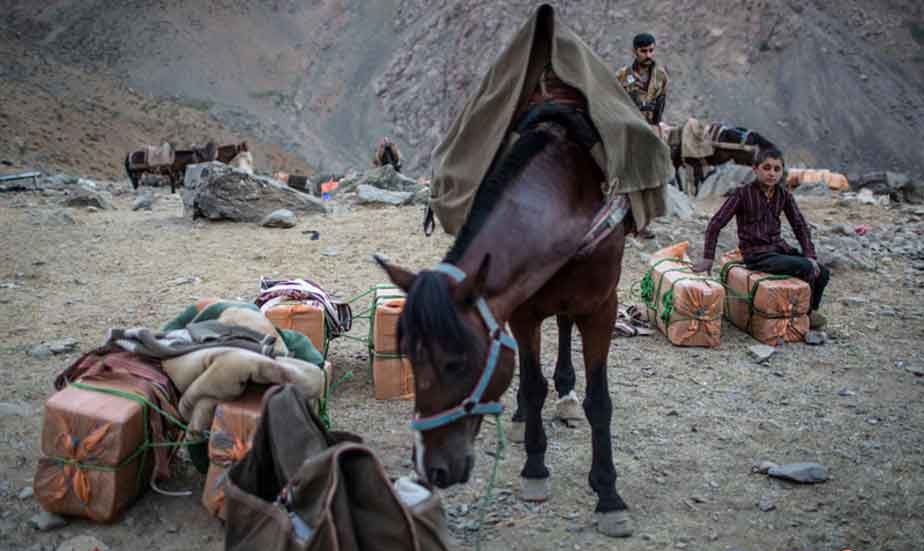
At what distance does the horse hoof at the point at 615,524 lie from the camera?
2.65m

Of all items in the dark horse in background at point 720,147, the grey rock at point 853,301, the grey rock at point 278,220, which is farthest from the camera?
the dark horse in background at point 720,147

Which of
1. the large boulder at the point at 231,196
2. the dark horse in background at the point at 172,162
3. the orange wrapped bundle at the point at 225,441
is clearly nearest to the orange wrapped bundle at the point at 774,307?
the orange wrapped bundle at the point at 225,441

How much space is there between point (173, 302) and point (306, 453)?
12.7 feet

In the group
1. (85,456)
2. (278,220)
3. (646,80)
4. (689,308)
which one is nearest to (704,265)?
(689,308)

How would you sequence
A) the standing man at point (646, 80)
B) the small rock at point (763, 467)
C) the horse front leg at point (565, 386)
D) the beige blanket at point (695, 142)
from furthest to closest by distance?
the beige blanket at point (695, 142), the standing man at point (646, 80), the horse front leg at point (565, 386), the small rock at point (763, 467)

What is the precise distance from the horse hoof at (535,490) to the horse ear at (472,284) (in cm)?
131

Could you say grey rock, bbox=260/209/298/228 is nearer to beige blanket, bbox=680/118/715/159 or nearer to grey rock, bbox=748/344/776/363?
grey rock, bbox=748/344/776/363

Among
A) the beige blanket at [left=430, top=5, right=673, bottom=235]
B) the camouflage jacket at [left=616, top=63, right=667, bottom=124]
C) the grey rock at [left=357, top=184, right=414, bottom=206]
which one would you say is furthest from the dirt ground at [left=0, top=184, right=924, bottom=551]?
the grey rock at [left=357, top=184, right=414, bottom=206]

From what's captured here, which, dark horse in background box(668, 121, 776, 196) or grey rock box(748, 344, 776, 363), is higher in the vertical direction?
dark horse in background box(668, 121, 776, 196)

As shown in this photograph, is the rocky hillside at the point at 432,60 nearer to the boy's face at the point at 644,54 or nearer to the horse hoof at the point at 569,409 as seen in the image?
the boy's face at the point at 644,54

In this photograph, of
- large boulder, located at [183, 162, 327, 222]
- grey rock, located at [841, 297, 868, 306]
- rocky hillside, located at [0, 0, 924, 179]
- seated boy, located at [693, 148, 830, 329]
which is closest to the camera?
seated boy, located at [693, 148, 830, 329]

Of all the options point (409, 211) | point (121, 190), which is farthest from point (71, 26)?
point (409, 211)

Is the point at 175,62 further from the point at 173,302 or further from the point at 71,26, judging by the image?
the point at 173,302

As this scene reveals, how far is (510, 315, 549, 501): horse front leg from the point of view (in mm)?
2926
